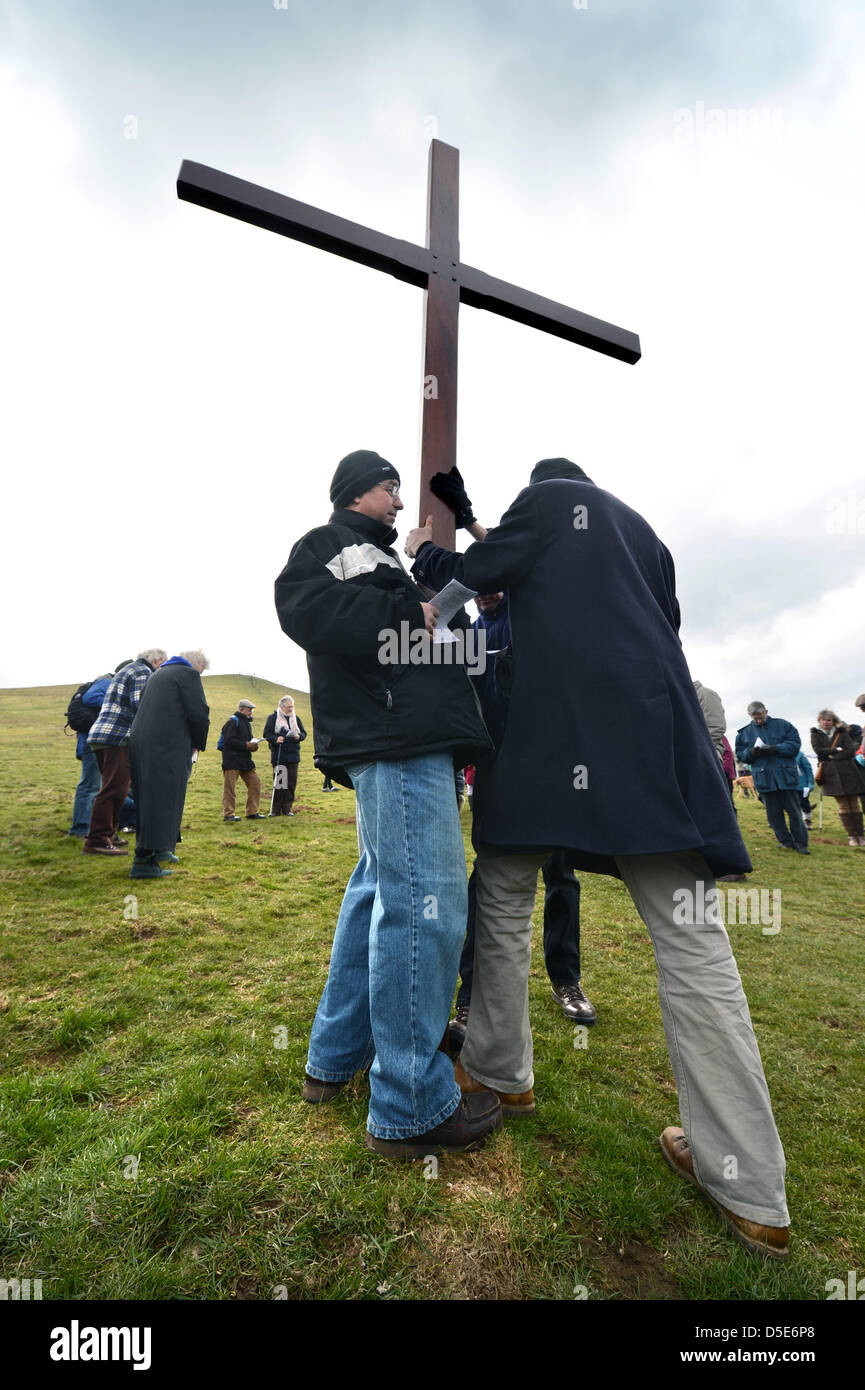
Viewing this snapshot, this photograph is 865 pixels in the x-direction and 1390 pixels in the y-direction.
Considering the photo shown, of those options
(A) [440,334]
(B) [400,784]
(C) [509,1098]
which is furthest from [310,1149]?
(A) [440,334]

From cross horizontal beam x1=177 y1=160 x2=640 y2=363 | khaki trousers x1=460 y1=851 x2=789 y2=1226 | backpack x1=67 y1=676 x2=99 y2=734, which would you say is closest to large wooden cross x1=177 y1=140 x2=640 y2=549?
cross horizontal beam x1=177 y1=160 x2=640 y2=363

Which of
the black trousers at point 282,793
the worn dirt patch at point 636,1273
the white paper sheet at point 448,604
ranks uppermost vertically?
the white paper sheet at point 448,604

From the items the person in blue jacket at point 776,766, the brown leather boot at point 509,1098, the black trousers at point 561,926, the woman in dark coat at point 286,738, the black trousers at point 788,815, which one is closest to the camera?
the brown leather boot at point 509,1098

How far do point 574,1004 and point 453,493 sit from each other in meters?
2.83

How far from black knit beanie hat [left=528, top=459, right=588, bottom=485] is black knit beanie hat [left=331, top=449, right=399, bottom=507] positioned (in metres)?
0.62

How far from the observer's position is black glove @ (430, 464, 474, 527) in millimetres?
2734

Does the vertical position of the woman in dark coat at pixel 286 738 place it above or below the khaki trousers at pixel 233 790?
above

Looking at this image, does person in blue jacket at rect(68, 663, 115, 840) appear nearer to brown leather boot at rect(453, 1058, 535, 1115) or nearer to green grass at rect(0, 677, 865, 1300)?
green grass at rect(0, 677, 865, 1300)

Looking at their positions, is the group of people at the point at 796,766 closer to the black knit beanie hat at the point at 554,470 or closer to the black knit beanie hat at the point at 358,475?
the black knit beanie hat at the point at 554,470

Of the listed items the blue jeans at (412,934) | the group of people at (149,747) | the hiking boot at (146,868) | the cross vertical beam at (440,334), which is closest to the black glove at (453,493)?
the cross vertical beam at (440,334)

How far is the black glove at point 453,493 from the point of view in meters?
2.73

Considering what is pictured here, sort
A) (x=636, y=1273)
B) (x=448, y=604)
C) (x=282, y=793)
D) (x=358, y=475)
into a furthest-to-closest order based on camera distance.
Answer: (x=282, y=793), (x=358, y=475), (x=448, y=604), (x=636, y=1273)

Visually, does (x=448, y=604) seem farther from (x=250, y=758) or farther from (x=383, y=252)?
(x=250, y=758)

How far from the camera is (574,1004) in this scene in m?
3.54
